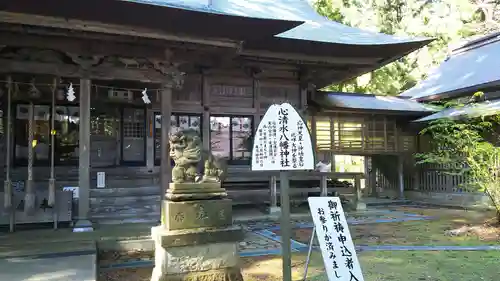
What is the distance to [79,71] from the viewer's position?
324 inches

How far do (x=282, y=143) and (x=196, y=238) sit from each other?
5.02ft

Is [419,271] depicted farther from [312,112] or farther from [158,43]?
[312,112]

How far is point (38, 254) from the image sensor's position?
5.82 m

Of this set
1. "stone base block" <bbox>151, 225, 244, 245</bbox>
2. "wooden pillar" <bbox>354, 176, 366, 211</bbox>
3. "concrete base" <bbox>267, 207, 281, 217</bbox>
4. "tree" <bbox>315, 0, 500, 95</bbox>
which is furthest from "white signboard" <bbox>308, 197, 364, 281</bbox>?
"tree" <bbox>315, 0, 500, 95</bbox>

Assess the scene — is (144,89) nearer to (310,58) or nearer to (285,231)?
(310,58)

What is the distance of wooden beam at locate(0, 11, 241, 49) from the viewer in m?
7.01

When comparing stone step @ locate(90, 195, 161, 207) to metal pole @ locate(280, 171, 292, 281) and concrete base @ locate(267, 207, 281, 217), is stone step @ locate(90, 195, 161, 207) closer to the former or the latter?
concrete base @ locate(267, 207, 281, 217)

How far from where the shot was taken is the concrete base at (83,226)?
7.71m

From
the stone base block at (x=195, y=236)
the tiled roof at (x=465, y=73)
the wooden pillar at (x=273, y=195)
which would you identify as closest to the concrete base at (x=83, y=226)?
the stone base block at (x=195, y=236)

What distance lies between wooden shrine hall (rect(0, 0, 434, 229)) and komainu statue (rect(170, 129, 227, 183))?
1617 millimetres

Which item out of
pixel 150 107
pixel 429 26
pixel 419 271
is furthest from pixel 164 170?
pixel 429 26

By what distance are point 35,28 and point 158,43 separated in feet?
7.60

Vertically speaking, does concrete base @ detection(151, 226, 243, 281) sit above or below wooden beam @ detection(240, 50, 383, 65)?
below

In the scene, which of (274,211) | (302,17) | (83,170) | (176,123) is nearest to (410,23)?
(302,17)
